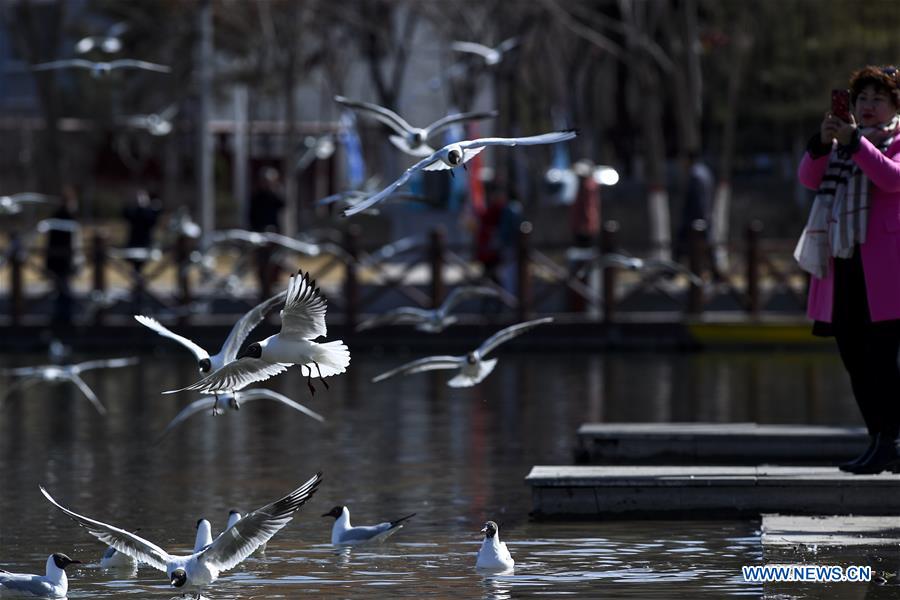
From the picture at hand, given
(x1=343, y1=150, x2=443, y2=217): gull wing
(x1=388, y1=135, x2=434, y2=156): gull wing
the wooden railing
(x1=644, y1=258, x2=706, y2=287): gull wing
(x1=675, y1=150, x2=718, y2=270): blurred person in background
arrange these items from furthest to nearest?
(x1=675, y1=150, x2=718, y2=270): blurred person in background
the wooden railing
(x1=644, y1=258, x2=706, y2=287): gull wing
(x1=388, y1=135, x2=434, y2=156): gull wing
(x1=343, y1=150, x2=443, y2=217): gull wing

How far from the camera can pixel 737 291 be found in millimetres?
24219

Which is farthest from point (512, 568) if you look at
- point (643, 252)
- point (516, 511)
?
point (643, 252)

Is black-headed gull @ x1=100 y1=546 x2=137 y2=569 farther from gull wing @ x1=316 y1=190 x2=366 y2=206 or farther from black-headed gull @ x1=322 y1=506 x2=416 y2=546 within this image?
gull wing @ x1=316 y1=190 x2=366 y2=206

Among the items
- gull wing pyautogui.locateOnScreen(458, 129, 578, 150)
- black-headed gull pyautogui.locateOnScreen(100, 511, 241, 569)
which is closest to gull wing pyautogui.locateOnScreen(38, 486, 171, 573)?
black-headed gull pyautogui.locateOnScreen(100, 511, 241, 569)

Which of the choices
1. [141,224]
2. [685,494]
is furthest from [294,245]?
[685,494]

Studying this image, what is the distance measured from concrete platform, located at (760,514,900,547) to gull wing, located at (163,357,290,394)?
2160 millimetres

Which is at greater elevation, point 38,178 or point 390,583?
point 38,178

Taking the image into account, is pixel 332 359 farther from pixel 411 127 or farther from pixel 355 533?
pixel 411 127

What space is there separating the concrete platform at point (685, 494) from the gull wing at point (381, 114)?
189 cm

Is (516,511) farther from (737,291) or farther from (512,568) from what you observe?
(737,291)

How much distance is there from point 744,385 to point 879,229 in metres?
8.98

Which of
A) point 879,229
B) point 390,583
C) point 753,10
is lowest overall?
point 390,583

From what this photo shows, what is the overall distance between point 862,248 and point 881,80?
29.0 inches

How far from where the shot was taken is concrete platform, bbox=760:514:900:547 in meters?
8.73
